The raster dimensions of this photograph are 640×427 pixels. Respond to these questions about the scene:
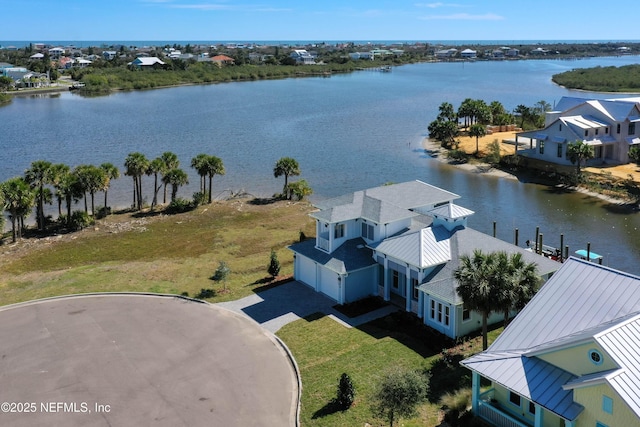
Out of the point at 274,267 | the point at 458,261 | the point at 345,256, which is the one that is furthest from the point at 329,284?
the point at 458,261

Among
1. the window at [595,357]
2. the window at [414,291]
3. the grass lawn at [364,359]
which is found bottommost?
the grass lawn at [364,359]

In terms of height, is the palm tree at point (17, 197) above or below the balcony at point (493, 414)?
above

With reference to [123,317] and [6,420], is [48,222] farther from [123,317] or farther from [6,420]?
[6,420]

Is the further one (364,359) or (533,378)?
(364,359)

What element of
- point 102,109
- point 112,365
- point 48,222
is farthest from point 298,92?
point 112,365

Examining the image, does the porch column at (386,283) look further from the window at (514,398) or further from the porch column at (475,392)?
the window at (514,398)

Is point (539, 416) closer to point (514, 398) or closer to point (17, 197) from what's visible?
point (514, 398)

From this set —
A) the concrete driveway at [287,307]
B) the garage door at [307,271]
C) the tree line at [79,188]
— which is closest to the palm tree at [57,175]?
the tree line at [79,188]
